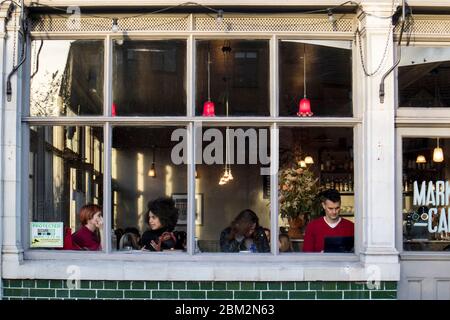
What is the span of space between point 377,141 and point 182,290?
8.83 feet

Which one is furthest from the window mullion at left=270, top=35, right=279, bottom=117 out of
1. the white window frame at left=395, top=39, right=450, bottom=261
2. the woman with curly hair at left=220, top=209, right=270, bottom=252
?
the white window frame at left=395, top=39, right=450, bottom=261

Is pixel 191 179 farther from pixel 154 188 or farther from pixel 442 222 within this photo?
pixel 442 222

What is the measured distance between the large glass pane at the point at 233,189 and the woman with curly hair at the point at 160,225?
30 cm

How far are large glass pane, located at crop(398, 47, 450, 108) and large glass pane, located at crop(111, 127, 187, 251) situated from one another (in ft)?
8.56

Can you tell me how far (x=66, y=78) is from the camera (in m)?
9.19

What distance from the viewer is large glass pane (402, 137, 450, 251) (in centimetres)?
907

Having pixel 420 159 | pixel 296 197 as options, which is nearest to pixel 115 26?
pixel 296 197

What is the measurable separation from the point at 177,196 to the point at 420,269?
2.87 metres

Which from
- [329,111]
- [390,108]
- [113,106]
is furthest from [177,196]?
[390,108]

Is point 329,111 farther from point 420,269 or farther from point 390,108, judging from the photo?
point 420,269

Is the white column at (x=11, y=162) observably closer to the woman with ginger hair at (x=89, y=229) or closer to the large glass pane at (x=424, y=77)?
the woman with ginger hair at (x=89, y=229)

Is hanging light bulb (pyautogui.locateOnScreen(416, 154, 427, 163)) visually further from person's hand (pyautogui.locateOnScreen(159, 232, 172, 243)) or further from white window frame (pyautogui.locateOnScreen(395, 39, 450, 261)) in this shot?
person's hand (pyautogui.locateOnScreen(159, 232, 172, 243))

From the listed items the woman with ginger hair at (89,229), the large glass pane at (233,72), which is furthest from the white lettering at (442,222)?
the woman with ginger hair at (89,229)

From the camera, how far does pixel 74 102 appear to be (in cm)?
913
